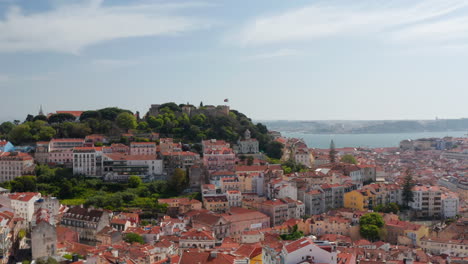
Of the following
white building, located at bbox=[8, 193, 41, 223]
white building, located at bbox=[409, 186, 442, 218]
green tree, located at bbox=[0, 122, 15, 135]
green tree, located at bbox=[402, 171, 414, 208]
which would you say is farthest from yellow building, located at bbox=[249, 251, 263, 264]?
green tree, located at bbox=[0, 122, 15, 135]

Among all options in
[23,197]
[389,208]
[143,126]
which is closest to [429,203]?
[389,208]

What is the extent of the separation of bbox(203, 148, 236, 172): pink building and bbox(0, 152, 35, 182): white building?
1380cm

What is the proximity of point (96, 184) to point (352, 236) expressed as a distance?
19.5 metres

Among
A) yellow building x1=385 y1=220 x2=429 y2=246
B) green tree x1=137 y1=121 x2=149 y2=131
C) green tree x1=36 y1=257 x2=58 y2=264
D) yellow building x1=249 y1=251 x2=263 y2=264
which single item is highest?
green tree x1=137 y1=121 x2=149 y2=131

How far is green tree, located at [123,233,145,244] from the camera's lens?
27.8 meters

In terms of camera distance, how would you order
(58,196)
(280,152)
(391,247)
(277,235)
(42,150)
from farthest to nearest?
(280,152)
(42,150)
(58,196)
(277,235)
(391,247)

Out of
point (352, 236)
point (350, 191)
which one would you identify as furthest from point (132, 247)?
point (350, 191)

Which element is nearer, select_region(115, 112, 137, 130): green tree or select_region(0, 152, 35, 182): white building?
select_region(0, 152, 35, 182): white building

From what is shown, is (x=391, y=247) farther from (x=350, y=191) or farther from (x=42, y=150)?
(x=42, y=150)

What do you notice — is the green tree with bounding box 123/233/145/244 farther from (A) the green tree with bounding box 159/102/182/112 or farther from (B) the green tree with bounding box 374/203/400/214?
(A) the green tree with bounding box 159/102/182/112

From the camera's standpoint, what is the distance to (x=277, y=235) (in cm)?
3034

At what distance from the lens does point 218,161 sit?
4197 cm

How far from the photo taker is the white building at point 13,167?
39.3 meters

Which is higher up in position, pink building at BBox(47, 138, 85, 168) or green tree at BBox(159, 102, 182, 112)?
green tree at BBox(159, 102, 182, 112)
